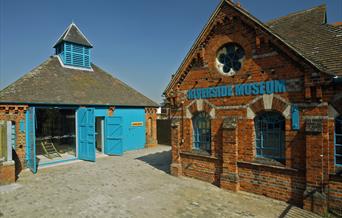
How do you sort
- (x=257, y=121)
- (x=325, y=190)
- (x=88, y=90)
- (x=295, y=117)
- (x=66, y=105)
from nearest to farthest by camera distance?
(x=325, y=190) < (x=295, y=117) < (x=257, y=121) < (x=66, y=105) < (x=88, y=90)

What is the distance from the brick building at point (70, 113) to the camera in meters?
11.9

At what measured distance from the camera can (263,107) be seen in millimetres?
7500

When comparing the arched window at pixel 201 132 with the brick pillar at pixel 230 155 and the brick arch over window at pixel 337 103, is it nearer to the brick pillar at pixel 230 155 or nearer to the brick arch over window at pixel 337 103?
the brick pillar at pixel 230 155

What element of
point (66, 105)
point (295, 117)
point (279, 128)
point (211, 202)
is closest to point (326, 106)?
point (295, 117)

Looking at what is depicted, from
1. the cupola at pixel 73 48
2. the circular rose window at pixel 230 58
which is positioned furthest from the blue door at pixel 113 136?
the circular rose window at pixel 230 58

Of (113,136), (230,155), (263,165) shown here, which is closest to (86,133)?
(113,136)

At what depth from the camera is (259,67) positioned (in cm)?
769

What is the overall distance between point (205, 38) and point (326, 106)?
522 cm

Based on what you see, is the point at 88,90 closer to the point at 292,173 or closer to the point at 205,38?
the point at 205,38

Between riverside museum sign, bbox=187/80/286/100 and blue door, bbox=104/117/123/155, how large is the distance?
7.42 metres

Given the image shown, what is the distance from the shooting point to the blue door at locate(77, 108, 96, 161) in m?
13.6

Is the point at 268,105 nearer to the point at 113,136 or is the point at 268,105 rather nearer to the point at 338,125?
the point at 338,125

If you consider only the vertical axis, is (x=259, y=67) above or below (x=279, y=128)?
above

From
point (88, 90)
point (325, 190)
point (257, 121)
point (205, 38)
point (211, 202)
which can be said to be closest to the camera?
point (325, 190)
